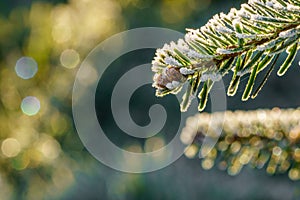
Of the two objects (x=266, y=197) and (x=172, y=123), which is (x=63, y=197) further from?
(x=172, y=123)

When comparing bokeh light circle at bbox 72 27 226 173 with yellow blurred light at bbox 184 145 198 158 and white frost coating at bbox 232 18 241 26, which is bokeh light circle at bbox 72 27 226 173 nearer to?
yellow blurred light at bbox 184 145 198 158

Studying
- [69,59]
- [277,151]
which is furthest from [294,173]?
[69,59]

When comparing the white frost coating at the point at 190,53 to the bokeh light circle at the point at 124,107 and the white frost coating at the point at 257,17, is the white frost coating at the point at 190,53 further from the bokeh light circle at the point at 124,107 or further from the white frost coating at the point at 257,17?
the bokeh light circle at the point at 124,107

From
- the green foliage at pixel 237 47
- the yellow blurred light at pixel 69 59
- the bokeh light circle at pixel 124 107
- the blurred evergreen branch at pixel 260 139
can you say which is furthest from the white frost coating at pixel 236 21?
the yellow blurred light at pixel 69 59

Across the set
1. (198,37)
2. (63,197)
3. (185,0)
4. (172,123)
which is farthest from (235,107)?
(198,37)

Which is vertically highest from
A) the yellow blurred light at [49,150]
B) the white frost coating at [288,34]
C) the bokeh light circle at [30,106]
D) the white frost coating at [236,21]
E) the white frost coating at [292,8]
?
the bokeh light circle at [30,106]
